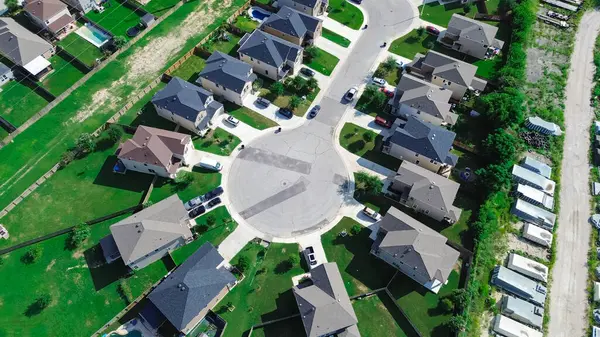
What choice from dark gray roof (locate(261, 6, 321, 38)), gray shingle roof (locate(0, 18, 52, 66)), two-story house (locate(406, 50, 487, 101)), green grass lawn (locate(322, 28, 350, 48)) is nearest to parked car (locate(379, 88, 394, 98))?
two-story house (locate(406, 50, 487, 101))

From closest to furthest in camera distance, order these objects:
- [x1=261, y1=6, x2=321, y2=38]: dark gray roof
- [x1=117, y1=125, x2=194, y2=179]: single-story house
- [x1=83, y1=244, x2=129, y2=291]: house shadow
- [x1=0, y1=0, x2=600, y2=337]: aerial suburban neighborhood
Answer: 1. [x1=0, y1=0, x2=600, y2=337]: aerial suburban neighborhood
2. [x1=83, y1=244, x2=129, y2=291]: house shadow
3. [x1=117, y1=125, x2=194, y2=179]: single-story house
4. [x1=261, y1=6, x2=321, y2=38]: dark gray roof

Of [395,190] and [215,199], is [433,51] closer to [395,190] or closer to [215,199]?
[395,190]

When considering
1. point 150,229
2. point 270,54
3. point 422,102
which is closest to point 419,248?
point 422,102

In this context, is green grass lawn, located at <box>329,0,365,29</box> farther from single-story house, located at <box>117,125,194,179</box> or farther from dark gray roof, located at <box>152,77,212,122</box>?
single-story house, located at <box>117,125,194,179</box>

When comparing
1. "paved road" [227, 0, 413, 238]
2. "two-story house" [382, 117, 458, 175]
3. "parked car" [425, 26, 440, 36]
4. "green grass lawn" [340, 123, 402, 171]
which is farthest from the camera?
"parked car" [425, 26, 440, 36]

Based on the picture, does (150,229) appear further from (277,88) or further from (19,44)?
(19,44)

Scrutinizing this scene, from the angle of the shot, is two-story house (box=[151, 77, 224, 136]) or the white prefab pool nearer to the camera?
two-story house (box=[151, 77, 224, 136])
